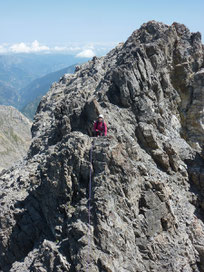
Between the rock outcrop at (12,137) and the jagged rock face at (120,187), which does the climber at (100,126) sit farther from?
the rock outcrop at (12,137)

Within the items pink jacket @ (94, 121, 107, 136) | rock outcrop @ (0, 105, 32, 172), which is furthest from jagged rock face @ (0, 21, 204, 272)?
rock outcrop @ (0, 105, 32, 172)

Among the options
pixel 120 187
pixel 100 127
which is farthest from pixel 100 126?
pixel 120 187

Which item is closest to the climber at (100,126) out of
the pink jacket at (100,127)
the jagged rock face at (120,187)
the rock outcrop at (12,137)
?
the pink jacket at (100,127)

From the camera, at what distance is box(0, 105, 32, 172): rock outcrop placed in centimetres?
12818

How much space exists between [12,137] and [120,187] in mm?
140674

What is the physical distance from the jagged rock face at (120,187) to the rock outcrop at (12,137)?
89696 mm

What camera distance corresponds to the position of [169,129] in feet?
109

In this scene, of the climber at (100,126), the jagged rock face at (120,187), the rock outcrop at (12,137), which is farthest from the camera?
the rock outcrop at (12,137)

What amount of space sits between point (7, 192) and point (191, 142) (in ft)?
75.6

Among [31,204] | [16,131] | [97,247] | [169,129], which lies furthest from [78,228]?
[16,131]

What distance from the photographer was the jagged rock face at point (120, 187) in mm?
19281

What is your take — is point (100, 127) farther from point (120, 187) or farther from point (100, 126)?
point (120, 187)

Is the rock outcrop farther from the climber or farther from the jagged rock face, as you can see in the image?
the climber

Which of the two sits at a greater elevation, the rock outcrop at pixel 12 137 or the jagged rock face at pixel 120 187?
the rock outcrop at pixel 12 137
